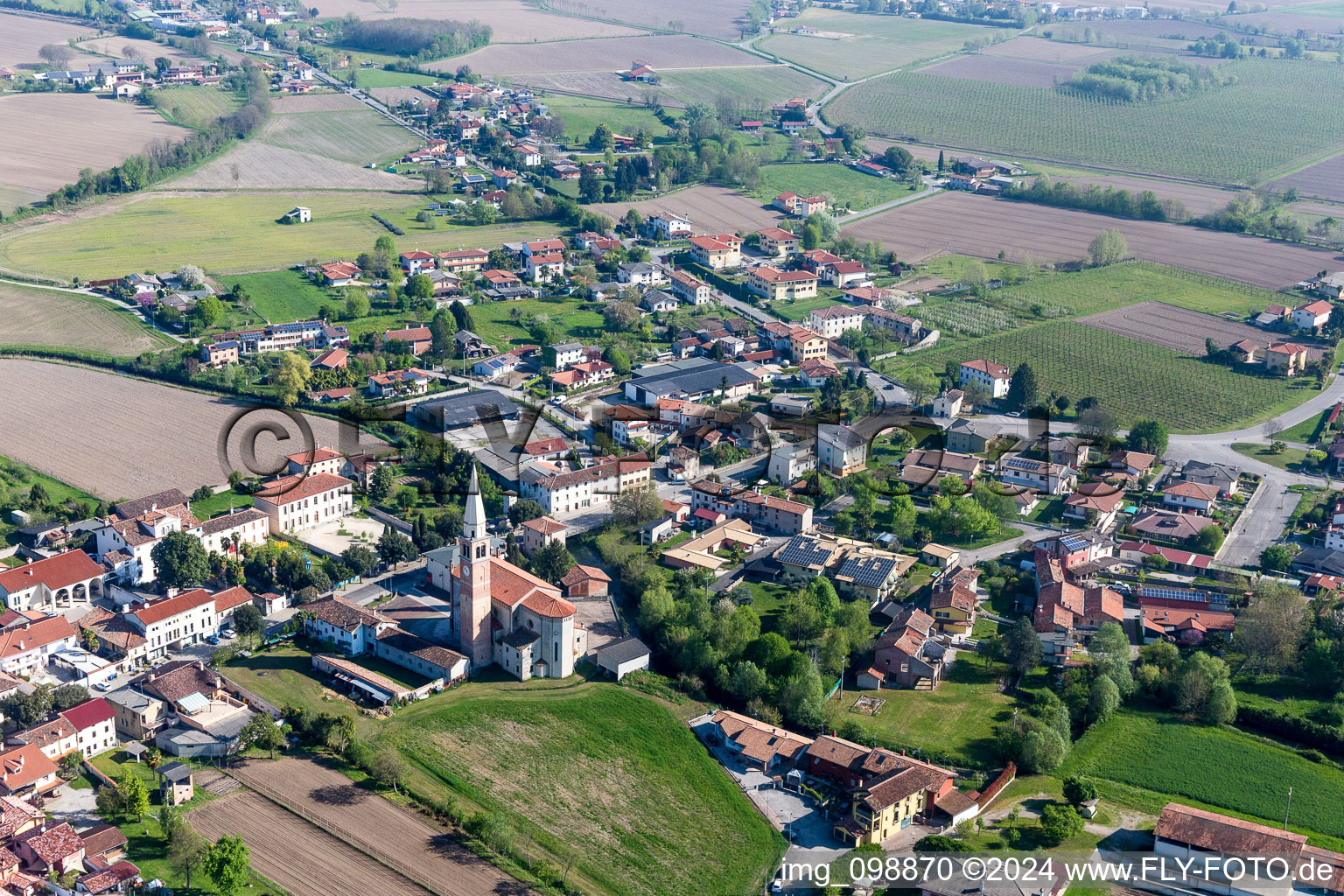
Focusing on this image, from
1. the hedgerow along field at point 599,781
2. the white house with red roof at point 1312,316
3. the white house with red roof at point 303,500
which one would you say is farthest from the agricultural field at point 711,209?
the hedgerow along field at point 599,781

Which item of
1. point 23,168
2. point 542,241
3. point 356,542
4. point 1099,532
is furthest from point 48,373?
point 1099,532

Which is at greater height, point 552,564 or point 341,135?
point 341,135

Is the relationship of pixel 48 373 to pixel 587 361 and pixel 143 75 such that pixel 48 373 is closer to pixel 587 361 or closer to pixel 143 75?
pixel 587 361

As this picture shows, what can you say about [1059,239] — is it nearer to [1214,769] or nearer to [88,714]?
[1214,769]

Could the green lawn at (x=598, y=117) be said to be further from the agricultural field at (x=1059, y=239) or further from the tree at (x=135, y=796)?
the tree at (x=135, y=796)

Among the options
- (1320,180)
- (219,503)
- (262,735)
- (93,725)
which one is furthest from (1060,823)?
(1320,180)

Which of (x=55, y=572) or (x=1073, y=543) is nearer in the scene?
(x=55, y=572)
